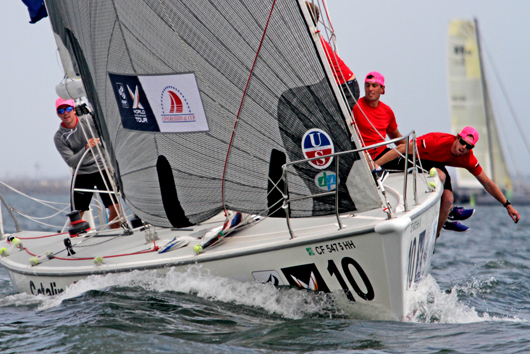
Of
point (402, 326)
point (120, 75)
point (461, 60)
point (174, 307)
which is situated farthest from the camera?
point (461, 60)

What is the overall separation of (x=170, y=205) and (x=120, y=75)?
3.89 ft

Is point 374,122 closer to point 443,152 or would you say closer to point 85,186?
point 443,152

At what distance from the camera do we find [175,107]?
14.6 ft

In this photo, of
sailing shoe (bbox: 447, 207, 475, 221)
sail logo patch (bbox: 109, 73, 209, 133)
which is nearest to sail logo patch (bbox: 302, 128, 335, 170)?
sail logo patch (bbox: 109, 73, 209, 133)

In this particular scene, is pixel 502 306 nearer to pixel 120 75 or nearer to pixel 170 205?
pixel 170 205

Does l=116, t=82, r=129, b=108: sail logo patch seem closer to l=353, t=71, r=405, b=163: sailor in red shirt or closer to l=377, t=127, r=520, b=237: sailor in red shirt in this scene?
l=353, t=71, r=405, b=163: sailor in red shirt

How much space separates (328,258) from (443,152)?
2108 mm

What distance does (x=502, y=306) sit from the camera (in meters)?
5.11

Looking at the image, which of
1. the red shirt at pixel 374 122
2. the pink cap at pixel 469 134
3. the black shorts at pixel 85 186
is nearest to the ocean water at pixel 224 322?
the pink cap at pixel 469 134

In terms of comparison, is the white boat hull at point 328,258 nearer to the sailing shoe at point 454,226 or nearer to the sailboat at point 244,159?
the sailboat at point 244,159

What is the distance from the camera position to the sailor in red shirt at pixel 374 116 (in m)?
5.28

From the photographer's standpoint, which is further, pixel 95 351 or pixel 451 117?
pixel 451 117

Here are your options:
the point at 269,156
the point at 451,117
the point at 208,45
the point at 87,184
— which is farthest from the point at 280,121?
the point at 451,117

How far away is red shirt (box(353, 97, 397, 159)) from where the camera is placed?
5.28 metres
